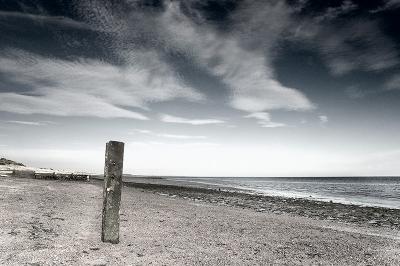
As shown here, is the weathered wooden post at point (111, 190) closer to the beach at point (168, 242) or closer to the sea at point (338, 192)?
the beach at point (168, 242)

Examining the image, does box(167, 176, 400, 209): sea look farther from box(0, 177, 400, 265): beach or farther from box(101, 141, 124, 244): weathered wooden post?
box(101, 141, 124, 244): weathered wooden post

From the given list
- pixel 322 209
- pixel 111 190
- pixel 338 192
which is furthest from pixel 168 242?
pixel 338 192

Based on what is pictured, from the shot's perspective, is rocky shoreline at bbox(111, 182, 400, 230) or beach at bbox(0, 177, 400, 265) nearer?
beach at bbox(0, 177, 400, 265)

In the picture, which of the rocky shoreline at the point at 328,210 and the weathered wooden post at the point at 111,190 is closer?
the weathered wooden post at the point at 111,190

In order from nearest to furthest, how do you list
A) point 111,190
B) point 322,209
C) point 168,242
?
point 111,190
point 168,242
point 322,209

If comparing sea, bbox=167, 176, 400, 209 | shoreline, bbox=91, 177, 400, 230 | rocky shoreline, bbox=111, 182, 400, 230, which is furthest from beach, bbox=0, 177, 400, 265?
sea, bbox=167, 176, 400, 209

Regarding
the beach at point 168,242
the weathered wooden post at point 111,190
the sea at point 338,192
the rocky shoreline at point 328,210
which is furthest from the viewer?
the sea at point 338,192

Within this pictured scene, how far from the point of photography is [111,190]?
7.48 meters

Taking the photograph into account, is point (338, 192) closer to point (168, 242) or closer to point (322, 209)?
point (322, 209)

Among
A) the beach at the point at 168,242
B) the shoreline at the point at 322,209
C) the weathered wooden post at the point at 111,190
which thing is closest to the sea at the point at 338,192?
the shoreline at the point at 322,209

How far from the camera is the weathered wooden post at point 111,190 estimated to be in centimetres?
746

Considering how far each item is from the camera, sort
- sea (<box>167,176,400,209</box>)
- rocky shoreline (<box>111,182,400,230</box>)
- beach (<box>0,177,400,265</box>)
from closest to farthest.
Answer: beach (<box>0,177,400,265</box>), rocky shoreline (<box>111,182,400,230</box>), sea (<box>167,176,400,209</box>)

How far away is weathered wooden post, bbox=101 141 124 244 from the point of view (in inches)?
294

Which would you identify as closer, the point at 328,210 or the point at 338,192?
the point at 328,210
